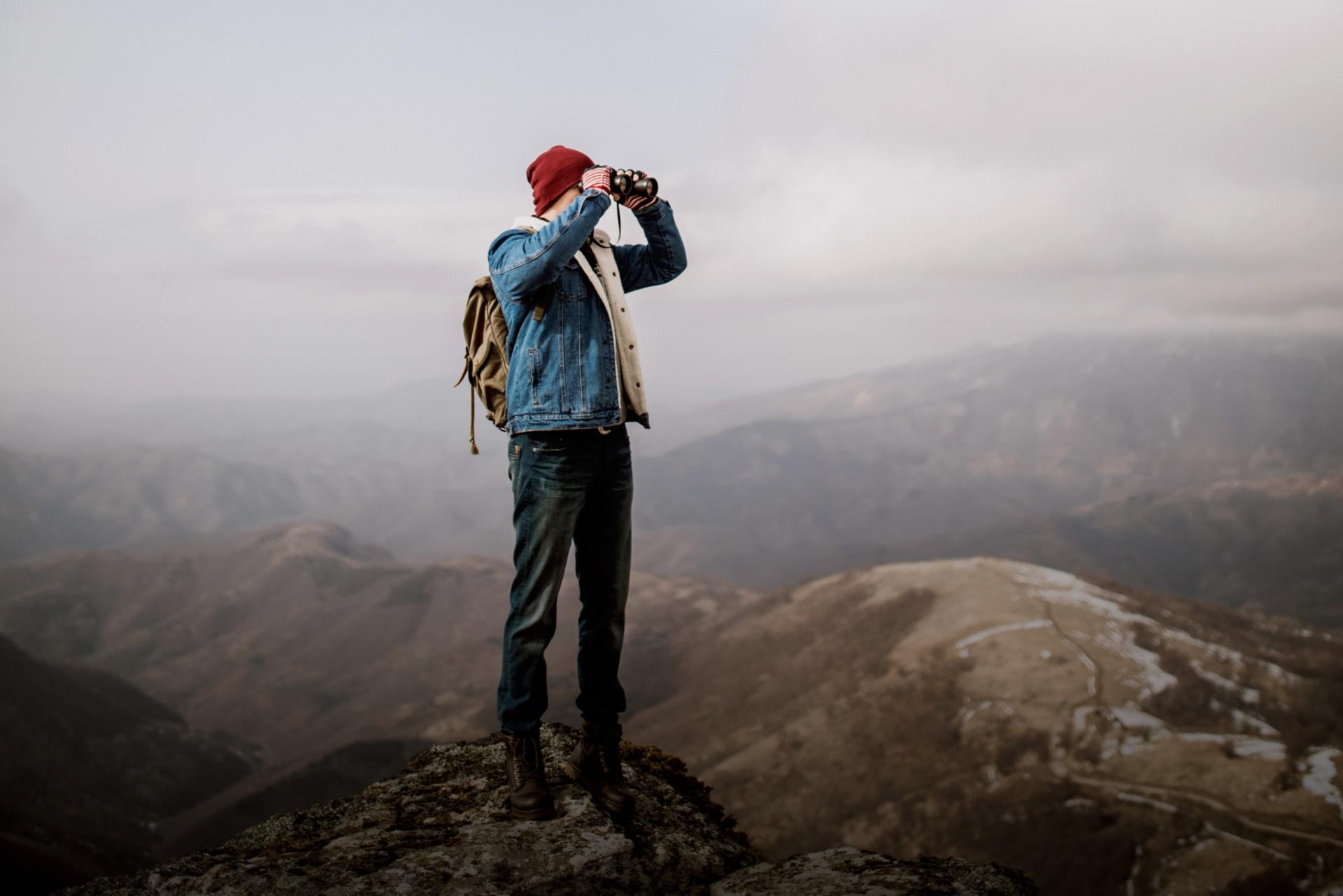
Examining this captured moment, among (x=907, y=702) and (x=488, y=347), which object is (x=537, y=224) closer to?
(x=488, y=347)

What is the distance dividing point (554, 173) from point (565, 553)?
2.11 meters

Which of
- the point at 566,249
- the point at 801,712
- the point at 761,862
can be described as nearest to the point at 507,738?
the point at 761,862

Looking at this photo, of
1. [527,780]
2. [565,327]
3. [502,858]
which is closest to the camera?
[502,858]

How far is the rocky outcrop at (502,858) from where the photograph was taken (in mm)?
3576

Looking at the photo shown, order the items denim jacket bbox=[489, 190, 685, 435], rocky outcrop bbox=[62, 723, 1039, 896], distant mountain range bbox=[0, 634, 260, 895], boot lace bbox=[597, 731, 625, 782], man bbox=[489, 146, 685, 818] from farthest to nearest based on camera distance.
Answer: distant mountain range bbox=[0, 634, 260, 895]
boot lace bbox=[597, 731, 625, 782]
man bbox=[489, 146, 685, 818]
denim jacket bbox=[489, 190, 685, 435]
rocky outcrop bbox=[62, 723, 1039, 896]

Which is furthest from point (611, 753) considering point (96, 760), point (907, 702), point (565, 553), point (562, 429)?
point (96, 760)

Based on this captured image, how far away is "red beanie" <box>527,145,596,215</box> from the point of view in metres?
4.26

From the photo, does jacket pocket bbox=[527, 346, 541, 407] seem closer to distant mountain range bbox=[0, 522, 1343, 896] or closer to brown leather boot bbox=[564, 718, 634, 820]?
brown leather boot bbox=[564, 718, 634, 820]

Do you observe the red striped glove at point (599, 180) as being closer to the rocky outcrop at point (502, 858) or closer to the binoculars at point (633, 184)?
the binoculars at point (633, 184)

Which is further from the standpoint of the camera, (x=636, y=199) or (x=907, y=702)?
(x=907, y=702)

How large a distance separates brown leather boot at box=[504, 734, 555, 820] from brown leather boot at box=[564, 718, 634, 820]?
249 millimetres

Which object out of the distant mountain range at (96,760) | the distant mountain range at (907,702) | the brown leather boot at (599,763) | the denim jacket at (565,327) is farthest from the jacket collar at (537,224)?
the distant mountain range at (96,760)

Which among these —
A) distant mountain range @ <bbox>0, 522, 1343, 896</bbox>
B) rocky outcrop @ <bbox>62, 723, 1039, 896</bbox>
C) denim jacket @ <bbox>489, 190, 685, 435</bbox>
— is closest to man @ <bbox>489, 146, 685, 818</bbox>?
denim jacket @ <bbox>489, 190, 685, 435</bbox>

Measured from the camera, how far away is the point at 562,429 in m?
4.05
